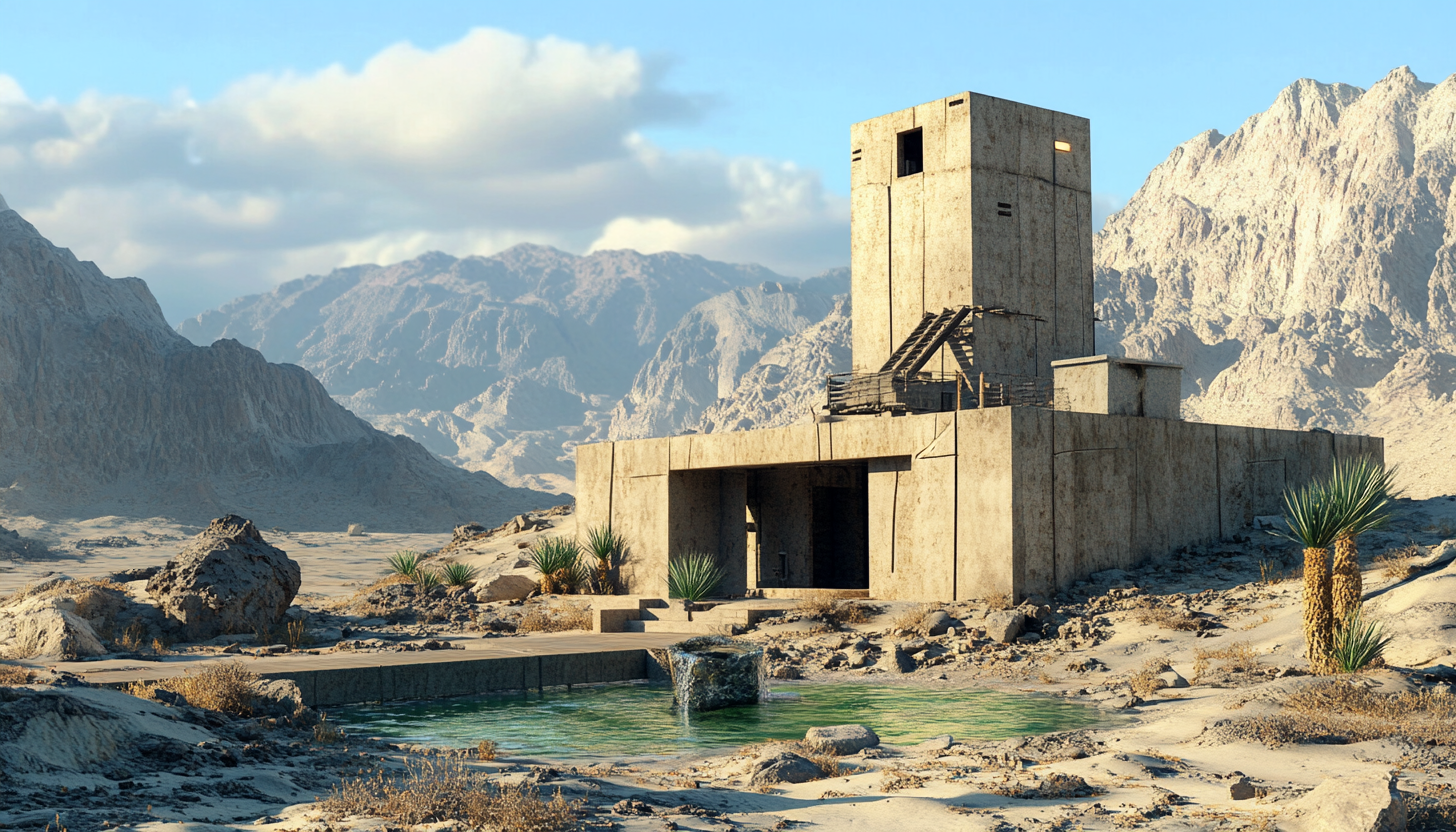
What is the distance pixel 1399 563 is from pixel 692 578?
11709 millimetres

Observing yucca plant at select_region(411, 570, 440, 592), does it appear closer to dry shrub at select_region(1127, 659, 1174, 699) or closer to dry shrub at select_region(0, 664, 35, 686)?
dry shrub at select_region(0, 664, 35, 686)

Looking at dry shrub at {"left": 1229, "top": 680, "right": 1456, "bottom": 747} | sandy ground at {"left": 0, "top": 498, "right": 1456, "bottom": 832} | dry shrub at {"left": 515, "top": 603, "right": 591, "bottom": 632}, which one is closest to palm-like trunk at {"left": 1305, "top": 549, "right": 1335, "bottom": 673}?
sandy ground at {"left": 0, "top": 498, "right": 1456, "bottom": 832}

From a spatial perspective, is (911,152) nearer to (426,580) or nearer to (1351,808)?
(426,580)

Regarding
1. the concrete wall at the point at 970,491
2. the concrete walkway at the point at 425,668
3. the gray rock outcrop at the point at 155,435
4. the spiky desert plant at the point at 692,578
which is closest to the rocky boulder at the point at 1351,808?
the concrete walkway at the point at 425,668

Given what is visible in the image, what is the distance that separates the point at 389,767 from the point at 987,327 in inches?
742

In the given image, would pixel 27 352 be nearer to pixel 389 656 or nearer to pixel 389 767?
pixel 389 656

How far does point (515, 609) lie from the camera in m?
24.8

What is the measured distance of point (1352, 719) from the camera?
11.1 metres

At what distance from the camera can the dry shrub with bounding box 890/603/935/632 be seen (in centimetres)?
1904

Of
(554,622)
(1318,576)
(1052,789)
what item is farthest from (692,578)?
(1052,789)

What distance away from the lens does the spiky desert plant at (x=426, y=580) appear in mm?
28812

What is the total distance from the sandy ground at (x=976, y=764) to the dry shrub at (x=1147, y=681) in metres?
0.17

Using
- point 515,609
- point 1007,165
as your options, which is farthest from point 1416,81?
point 515,609

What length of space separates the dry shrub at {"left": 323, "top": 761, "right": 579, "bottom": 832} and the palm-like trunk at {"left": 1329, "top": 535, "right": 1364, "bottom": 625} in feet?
32.7
